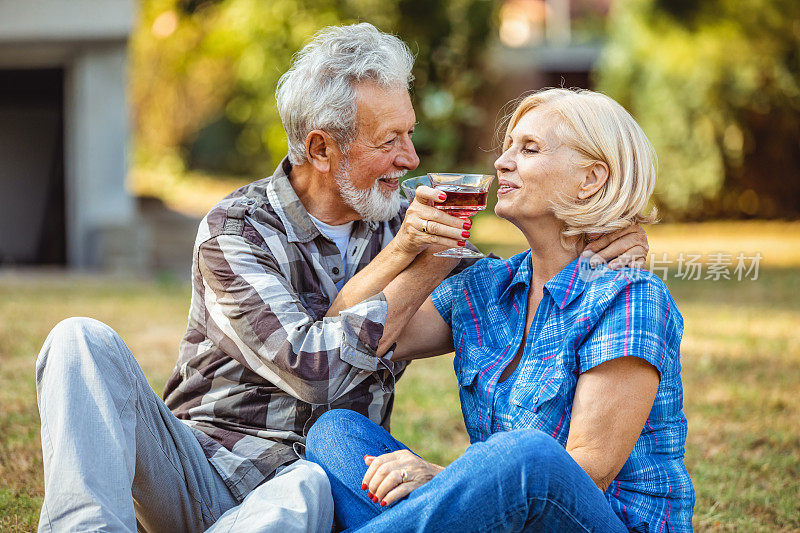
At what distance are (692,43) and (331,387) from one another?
12766 mm

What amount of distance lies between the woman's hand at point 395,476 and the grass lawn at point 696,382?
1527 mm

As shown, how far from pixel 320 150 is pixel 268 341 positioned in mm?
811

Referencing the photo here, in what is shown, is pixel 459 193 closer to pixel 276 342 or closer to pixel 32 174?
pixel 276 342

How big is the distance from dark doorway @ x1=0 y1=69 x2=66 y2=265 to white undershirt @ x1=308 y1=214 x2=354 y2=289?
10.5 meters

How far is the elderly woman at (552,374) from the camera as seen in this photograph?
2279 millimetres

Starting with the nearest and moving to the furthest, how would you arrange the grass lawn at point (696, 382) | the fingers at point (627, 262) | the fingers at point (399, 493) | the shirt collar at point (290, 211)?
the fingers at point (399, 493), the fingers at point (627, 262), the shirt collar at point (290, 211), the grass lawn at point (696, 382)

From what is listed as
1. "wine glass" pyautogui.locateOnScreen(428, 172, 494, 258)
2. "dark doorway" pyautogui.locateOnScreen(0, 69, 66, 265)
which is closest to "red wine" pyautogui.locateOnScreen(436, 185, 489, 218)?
"wine glass" pyautogui.locateOnScreen(428, 172, 494, 258)

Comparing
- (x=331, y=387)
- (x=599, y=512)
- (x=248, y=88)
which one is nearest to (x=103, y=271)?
(x=248, y=88)

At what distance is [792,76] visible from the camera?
13789 mm

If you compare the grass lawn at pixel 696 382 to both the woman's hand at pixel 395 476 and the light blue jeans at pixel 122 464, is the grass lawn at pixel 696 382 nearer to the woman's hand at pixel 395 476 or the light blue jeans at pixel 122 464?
the light blue jeans at pixel 122 464

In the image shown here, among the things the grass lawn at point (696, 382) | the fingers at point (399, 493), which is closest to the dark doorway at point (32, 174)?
the grass lawn at point (696, 382)

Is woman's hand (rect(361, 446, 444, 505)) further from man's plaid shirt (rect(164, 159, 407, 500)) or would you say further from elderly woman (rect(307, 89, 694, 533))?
man's plaid shirt (rect(164, 159, 407, 500))

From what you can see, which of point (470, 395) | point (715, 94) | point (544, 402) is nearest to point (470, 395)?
point (470, 395)

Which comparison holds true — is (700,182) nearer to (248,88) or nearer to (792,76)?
(792,76)
